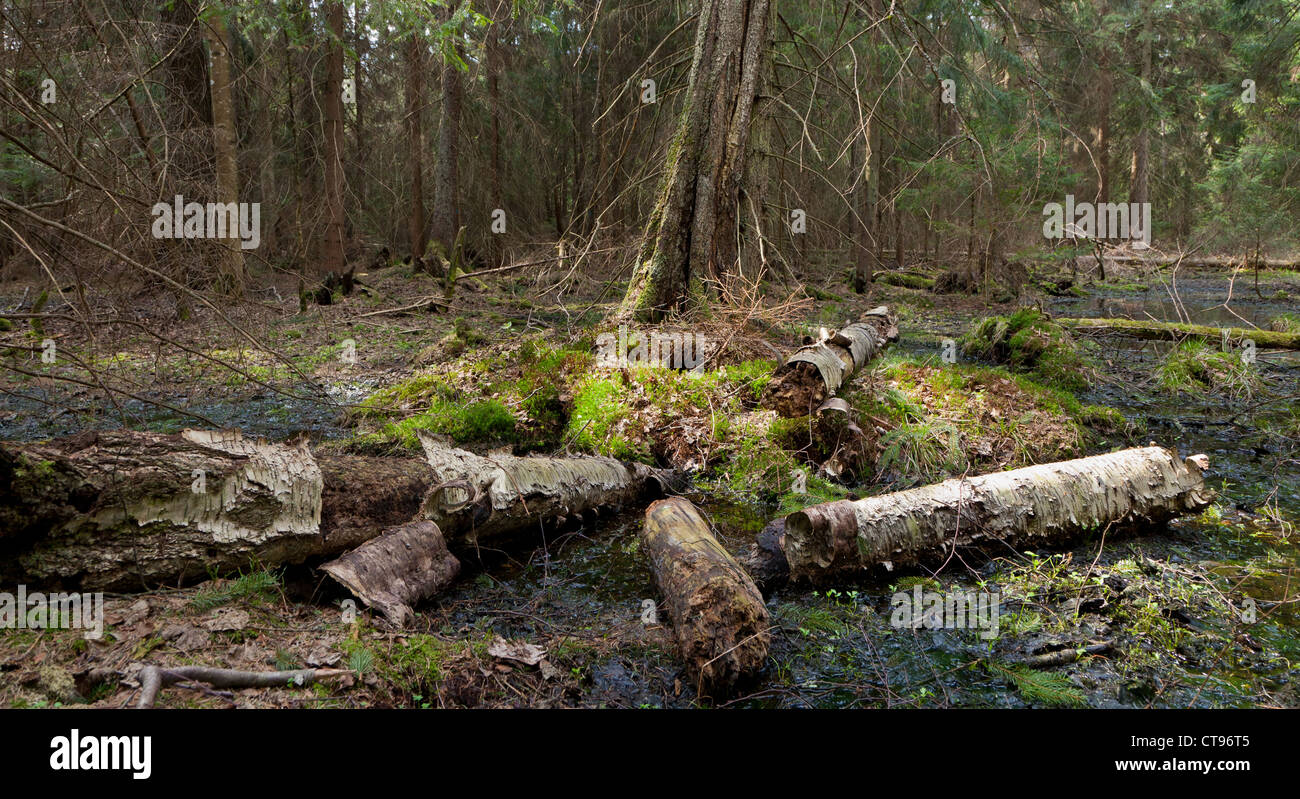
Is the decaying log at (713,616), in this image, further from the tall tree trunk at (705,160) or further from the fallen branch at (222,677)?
the tall tree trunk at (705,160)

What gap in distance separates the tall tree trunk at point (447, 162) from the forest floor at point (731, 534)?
835cm

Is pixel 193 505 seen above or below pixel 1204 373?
below

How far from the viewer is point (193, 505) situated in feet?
11.2

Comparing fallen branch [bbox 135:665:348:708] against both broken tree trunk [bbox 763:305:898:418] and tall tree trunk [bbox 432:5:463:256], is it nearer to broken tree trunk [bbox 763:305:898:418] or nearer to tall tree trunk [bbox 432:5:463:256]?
broken tree trunk [bbox 763:305:898:418]

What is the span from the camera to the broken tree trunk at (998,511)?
4.05 m

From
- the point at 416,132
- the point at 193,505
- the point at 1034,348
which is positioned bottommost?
the point at 193,505

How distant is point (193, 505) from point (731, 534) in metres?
3.19

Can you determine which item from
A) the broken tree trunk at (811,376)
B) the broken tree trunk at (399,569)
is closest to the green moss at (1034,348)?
the broken tree trunk at (811,376)

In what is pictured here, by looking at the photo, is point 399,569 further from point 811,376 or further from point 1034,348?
point 1034,348

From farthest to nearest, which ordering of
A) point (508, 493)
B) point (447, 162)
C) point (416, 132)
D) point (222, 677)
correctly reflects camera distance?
point (416, 132) < point (447, 162) < point (508, 493) < point (222, 677)

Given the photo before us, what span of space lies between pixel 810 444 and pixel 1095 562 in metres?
2.31

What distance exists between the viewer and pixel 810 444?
19.6 ft

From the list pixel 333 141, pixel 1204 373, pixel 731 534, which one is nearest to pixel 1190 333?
pixel 1204 373
